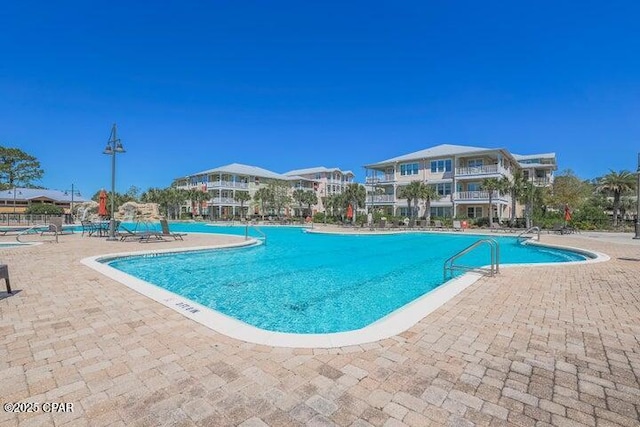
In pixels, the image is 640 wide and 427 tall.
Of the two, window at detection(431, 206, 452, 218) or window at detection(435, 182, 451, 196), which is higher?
window at detection(435, 182, 451, 196)

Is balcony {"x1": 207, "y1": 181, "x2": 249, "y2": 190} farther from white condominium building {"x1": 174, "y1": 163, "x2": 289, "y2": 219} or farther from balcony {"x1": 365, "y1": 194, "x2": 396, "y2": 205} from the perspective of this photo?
balcony {"x1": 365, "y1": 194, "x2": 396, "y2": 205}

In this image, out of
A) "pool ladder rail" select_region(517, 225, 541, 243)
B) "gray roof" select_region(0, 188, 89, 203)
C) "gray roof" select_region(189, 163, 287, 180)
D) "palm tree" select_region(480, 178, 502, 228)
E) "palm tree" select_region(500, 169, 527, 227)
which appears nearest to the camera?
"pool ladder rail" select_region(517, 225, 541, 243)

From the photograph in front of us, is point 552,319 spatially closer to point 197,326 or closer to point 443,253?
point 197,326

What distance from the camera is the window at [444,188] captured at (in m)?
37.9

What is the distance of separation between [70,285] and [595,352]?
8.39m

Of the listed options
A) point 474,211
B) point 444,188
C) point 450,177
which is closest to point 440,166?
point 450,177

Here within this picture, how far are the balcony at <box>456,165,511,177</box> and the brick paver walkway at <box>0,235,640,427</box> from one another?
32.4 m

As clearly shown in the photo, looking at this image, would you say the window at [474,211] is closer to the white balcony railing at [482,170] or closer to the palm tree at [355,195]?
the white balcony railing at [482,170]

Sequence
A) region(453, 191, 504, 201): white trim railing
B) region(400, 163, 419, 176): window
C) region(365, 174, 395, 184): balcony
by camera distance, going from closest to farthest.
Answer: region(453, 191, 504, 201): white trim railing, region(400, 163, 419, 176): window, region(365, 174, 395, 184): balcony

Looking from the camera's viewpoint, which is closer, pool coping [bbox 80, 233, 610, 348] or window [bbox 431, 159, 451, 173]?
pool coping [bbox 80, 233, 610, 348]

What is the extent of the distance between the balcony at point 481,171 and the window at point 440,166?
1.67 m

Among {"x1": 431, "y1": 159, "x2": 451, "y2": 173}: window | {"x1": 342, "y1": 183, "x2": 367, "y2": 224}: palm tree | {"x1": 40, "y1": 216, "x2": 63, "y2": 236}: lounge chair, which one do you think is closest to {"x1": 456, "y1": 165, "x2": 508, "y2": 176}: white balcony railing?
{"x1": 431, "y1": 159, "x2": 451, "y2": 173}: window

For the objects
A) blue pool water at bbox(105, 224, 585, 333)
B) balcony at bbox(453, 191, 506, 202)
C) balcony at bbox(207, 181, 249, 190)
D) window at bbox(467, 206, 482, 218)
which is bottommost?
blue pool water at bbox(105, 224, 585, 333)

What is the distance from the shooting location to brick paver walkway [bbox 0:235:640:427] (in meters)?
2.41
